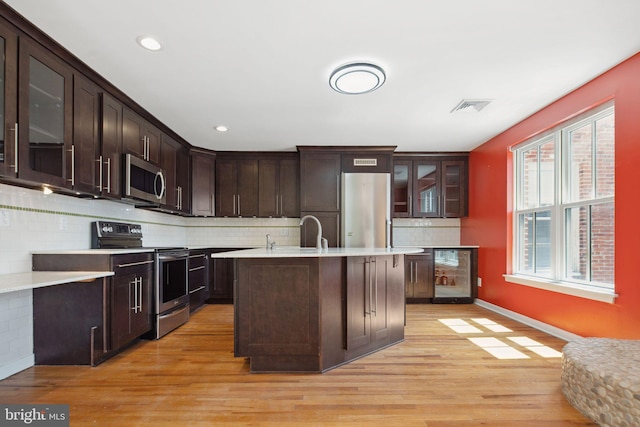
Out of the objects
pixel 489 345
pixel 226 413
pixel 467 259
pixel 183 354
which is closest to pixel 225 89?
pixel 183 354

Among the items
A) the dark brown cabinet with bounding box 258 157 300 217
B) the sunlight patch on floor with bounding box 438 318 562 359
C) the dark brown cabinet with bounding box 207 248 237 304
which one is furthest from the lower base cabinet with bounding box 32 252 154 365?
the sunlight patch on floor with bounding box 438 318 562 359

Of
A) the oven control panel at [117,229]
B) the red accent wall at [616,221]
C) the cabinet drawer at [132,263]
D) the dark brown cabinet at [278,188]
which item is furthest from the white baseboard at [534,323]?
the oven control panel at [117,229]

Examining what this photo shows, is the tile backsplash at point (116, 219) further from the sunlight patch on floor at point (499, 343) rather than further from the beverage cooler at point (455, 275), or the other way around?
the sunlight patch on floor at point (499, 343)

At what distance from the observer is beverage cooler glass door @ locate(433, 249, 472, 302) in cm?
506

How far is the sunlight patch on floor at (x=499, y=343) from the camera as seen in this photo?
113 inches

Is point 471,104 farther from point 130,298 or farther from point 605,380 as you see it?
point 130,298

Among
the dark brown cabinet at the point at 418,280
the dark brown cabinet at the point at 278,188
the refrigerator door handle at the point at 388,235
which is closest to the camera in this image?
the refrigerator door handle at the point at 388,235

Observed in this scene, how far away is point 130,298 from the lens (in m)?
2.95

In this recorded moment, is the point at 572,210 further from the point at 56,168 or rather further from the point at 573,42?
the point at 56,168

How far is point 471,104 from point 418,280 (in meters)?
2.73

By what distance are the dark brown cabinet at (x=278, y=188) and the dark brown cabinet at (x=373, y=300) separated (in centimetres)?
260

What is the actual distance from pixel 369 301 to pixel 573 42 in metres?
2.47

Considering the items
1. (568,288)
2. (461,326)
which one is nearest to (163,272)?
(461,326)

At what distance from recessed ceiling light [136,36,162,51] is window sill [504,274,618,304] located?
158 inches
